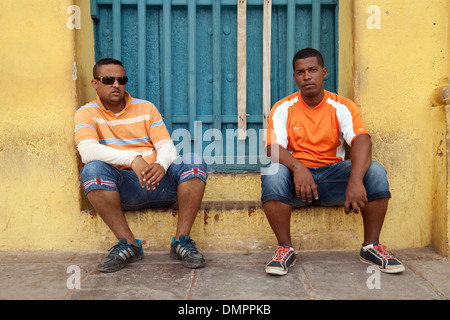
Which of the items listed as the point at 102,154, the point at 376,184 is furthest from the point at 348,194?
the point at 102,154

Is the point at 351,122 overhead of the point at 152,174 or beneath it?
overhead

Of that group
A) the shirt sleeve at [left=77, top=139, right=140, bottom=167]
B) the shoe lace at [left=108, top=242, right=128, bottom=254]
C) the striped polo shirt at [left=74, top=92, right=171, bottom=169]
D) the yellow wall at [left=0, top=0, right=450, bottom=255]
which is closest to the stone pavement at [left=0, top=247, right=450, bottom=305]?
the shoe lace at [left=108, top=242, right=128, bottom=254]

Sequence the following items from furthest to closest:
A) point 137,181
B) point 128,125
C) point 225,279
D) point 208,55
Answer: point 208,55 → point 128,125 → point 137,181 → point 225,279

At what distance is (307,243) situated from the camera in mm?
3109

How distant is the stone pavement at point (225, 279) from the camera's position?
2.27m

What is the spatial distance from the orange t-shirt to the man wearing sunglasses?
2.10 ft

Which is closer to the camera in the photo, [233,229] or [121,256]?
[121,256]

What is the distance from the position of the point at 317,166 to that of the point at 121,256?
1.51m

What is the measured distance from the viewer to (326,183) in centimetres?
291

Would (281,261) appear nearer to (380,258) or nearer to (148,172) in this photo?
(380,258)

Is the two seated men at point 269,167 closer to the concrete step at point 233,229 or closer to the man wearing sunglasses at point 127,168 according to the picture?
the man wearing sunglasses at point 127,168

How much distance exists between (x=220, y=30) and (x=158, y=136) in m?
1.19

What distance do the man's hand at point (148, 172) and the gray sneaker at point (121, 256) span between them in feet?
1.39

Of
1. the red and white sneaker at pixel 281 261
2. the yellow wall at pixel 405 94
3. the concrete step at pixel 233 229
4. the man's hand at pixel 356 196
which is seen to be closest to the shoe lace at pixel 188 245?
the concrete step at pixel 233 229
